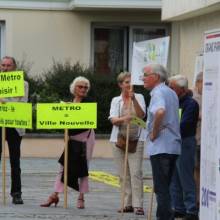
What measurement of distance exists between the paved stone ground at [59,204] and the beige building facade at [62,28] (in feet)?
17.0

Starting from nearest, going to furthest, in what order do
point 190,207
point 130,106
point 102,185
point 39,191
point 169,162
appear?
point 169,162 < point 190,207 < point 130,106 < point 39,191 < point 102,185

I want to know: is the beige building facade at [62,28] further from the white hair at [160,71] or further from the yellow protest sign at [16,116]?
the white hair at [160,71]

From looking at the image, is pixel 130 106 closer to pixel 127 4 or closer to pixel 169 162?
pixel 169 162

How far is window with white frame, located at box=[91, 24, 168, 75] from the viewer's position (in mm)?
22484

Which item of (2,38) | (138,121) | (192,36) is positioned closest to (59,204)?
(138,121)

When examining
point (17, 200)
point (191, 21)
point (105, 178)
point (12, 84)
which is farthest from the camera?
point (105, 178)

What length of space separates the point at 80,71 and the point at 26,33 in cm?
210

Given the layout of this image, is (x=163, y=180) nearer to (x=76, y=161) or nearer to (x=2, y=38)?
(x=76, y=161)

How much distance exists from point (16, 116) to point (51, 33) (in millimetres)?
10687

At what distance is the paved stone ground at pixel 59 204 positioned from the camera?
1088 cm

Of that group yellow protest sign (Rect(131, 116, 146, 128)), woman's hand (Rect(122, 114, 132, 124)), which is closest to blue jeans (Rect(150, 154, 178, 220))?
yellow protest sign (Rect(131, 116, 146, 128))

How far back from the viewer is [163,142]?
9.30 m

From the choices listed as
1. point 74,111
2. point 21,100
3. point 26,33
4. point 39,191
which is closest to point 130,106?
point 74,111

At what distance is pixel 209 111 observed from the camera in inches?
321
